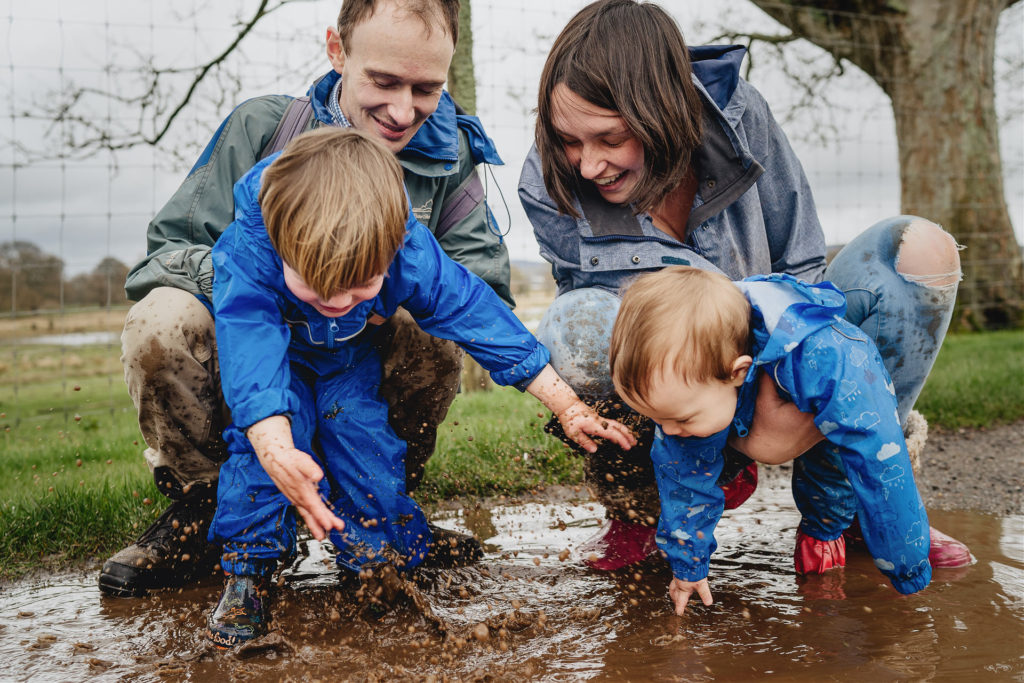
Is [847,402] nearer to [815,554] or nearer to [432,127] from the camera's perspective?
[815,554]

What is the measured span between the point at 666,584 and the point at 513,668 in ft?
2.53

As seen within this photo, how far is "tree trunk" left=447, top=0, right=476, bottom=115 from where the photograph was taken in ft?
16.8

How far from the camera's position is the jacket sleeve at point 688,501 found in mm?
2381

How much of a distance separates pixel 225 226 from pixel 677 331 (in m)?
1.59

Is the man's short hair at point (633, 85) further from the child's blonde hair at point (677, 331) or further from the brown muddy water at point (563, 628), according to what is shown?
the brown muddy water at point (563, 628)

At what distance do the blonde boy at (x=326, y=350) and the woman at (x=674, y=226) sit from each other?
404mm

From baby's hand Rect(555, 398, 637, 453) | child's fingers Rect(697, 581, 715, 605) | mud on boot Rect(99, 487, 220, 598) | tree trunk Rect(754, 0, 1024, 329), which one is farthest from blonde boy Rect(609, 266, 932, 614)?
tree trunk Rect(754, 0, 1024, 329)

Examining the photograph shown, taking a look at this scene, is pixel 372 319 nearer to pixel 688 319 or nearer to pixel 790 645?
pixel 688 319

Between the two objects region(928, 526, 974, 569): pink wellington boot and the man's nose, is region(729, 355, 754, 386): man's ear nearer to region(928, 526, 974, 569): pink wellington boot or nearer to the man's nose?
region(928, 526, 974, 569): pink wellington boot

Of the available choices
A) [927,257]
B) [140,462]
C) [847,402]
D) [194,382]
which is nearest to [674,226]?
[927,257]

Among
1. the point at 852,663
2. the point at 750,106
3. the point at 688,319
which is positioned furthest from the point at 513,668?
the point at 750,106

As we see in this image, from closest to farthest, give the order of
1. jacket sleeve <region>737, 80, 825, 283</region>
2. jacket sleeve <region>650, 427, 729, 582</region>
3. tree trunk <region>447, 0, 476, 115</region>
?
1. jacket sleeve <region>650, 427, 729, 582</region>
2. jacket sleeve <region>737, 80, 825, 283</region>
3. tree trunk <region>447, 0, 476, 115</region>

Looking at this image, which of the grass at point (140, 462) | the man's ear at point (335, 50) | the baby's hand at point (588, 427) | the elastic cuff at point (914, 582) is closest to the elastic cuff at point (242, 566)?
the grass at point (140, 462)

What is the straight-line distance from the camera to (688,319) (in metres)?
2.09
